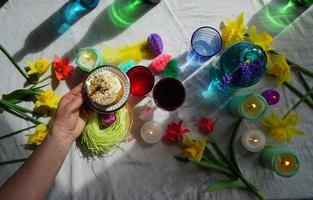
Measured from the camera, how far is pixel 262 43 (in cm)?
95

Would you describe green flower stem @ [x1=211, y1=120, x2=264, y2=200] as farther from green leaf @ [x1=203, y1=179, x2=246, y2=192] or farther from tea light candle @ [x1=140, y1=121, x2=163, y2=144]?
tea light candle @ [x1=140, y1=121, x2=163, y2=144]

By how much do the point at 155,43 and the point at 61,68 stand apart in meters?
0.22

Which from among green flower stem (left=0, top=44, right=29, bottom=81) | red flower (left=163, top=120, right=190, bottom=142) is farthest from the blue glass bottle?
red flower (left=163, top=120, right=190, bottom=142)

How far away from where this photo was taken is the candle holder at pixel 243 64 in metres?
0.88

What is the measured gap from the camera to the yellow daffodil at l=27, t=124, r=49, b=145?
0.89 metres

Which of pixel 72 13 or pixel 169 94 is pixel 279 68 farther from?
pixel 72 13

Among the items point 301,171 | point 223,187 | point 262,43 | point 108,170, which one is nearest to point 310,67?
A: point 262,43

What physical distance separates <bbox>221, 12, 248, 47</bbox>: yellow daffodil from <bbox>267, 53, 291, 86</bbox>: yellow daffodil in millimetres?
94

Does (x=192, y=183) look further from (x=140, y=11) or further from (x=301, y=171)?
(x=140, y=11)

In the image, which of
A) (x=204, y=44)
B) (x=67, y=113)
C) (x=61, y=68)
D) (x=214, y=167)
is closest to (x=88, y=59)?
(x=61, y=68)

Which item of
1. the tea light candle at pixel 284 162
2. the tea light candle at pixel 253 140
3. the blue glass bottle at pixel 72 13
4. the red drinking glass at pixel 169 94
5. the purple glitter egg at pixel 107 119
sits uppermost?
the blue glass bottle at pixel 72 13

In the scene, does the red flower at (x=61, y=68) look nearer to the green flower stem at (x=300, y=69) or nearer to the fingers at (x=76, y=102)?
the fingers at (x=76, y=102)

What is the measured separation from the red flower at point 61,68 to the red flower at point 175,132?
263 mm

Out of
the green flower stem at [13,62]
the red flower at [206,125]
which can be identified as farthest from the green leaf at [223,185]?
the green flower stem at [13,62]
